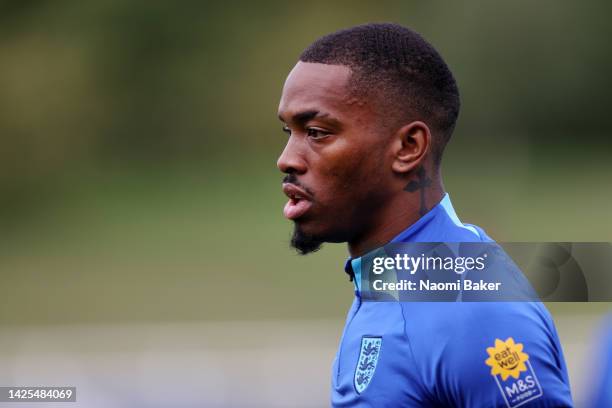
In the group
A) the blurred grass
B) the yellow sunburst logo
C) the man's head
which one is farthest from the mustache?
the blurred grass

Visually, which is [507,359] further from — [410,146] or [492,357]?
[410,146]

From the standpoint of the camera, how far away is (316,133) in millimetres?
2121

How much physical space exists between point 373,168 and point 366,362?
1.40 feet

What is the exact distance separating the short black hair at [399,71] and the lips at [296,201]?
0.26m

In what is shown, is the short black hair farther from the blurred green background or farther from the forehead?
the blurred green background

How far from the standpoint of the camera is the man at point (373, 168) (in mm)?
2004

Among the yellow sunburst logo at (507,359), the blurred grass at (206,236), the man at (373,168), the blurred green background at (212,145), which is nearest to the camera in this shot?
the yellow sunburst logo at (507,359)

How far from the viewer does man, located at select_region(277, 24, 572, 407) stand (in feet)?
6.57

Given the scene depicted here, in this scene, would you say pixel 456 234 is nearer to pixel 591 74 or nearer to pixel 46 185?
pixel 591 74

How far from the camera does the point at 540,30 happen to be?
518 inches

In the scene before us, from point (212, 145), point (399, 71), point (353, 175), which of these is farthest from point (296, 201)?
point (212, 145)

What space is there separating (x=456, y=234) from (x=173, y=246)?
11.7 meters

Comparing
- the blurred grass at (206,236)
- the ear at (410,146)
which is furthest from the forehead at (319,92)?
the blurred grass at (206,236)

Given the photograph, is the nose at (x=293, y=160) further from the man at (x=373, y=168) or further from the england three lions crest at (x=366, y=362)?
the england three lions crest at (x=366, y=362)
